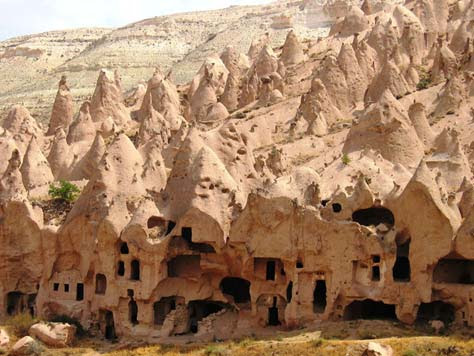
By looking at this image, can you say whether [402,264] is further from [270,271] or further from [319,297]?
[270,271]

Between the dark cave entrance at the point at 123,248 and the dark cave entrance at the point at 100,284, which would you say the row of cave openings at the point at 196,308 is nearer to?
the dark cave entrance at the point at 100,284

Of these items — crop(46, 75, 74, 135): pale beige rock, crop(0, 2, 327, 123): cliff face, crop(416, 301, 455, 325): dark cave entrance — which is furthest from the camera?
crop(0, 2, 327, 123): cliff face

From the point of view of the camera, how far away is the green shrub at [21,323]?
3841 cm

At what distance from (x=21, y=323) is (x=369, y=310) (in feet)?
47.2

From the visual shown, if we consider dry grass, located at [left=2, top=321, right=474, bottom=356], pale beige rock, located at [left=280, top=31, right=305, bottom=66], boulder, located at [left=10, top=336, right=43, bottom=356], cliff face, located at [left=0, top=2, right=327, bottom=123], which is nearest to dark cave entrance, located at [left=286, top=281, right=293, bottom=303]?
dry grass, located at [left=2, top=321, right=474, bottom=356]

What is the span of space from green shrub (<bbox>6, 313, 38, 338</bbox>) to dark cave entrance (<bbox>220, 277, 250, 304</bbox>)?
799cm

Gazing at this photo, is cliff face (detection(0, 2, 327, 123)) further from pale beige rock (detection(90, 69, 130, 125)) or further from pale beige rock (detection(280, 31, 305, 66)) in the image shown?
pale beige rock (detection(280, 31, 305, 66))

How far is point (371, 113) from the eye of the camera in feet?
142

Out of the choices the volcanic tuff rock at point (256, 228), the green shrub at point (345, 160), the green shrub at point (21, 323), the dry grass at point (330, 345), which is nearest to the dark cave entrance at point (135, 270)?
the volcanic tuff rock at point (256, 228)

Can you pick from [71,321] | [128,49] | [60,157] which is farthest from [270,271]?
[128,49]

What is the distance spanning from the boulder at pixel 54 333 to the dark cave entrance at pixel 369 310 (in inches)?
438

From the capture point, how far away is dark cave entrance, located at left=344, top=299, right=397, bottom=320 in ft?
115

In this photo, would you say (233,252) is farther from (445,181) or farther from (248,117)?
(248,117)

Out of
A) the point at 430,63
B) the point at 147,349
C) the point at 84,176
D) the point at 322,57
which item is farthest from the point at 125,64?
the point at 147,349
